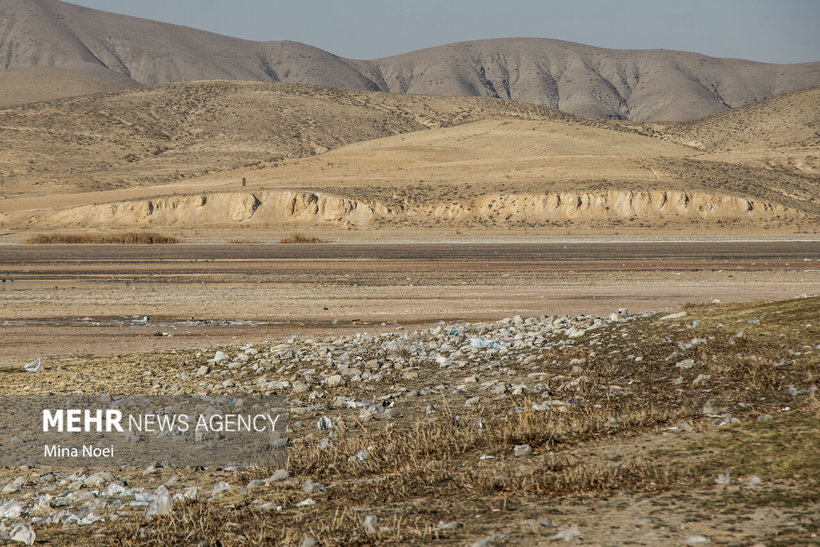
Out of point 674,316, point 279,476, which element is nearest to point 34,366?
point 279,476

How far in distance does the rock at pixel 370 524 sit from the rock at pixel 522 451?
192 cm

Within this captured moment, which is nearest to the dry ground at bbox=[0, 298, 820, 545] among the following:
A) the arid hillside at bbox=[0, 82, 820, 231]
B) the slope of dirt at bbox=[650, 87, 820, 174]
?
the arid hillside at bbox=[0, 82, 820, 231]

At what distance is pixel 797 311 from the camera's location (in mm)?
12656

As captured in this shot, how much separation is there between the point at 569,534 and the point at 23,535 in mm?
4206

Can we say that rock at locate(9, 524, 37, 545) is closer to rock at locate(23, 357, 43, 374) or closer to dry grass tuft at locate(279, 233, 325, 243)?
rock at locate(23, 357, 43, 374)

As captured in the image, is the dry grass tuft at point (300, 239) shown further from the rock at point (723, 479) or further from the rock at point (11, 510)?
the rock at point (723, 479)

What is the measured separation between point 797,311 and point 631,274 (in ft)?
71.0

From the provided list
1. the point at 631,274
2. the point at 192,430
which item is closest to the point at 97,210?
the point at 631,274

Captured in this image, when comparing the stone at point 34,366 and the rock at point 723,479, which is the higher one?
the rock at point 723,479

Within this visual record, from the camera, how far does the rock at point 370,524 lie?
6129mm

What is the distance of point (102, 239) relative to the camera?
61.0 m

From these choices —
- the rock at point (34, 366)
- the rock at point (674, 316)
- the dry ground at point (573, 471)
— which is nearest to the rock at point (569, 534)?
the dry ground at point (573, 471)

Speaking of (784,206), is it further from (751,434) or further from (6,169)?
(6,169)

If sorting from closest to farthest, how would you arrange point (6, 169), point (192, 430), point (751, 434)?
point (751, 434), point (192, 430), point (6, 169)
